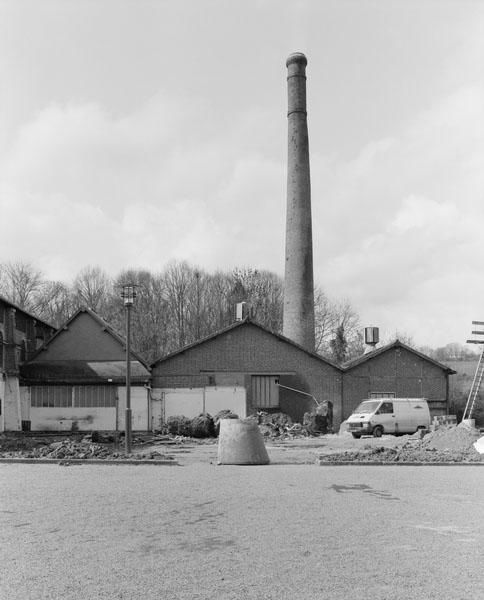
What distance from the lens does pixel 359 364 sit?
144 ft

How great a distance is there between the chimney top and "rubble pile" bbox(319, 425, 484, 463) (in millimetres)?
31857

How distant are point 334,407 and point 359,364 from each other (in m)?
2.95

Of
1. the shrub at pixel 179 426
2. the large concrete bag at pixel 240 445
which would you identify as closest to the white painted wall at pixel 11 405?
the shrub at pixel 179 426

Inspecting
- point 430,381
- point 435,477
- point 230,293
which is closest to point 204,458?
point 435,477

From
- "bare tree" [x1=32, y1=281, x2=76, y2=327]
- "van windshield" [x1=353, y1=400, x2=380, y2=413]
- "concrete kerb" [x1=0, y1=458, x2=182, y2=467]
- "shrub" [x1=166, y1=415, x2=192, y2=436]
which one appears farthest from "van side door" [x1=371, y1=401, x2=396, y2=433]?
"bare tree" [x1=32, y1=281, x2=76, y2=327]

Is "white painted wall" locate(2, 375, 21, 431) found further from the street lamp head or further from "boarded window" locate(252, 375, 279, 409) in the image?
the street lamp head

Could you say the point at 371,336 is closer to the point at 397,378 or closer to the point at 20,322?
the point at 397,378

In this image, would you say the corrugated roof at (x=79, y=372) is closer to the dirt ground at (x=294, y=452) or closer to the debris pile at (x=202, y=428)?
the debris pile at (x=202, y=428)

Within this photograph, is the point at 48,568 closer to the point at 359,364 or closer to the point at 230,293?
the point at 359,364

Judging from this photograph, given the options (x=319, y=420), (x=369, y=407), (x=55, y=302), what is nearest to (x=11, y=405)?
(x=319, y=420)

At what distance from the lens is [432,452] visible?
22.1m

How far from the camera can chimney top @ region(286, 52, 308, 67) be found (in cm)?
5044

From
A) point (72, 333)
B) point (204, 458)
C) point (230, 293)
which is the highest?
point (230, 293)

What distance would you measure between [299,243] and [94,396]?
16987mm
